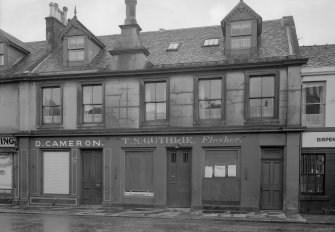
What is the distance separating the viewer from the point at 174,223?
14492 millimetres

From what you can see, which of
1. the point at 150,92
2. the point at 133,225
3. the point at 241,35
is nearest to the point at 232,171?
the point at 150,92

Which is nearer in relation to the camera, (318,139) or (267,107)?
(318,139)

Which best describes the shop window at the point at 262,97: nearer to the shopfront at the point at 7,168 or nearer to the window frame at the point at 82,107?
the window frame at the point at 82,107

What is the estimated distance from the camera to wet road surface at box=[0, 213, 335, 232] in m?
Result: 13.2

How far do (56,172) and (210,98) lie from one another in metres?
8.66

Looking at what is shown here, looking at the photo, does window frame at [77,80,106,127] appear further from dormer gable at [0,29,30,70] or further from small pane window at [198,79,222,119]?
dormer gable at [0,29,30,70]

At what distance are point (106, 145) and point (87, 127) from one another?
134 cm

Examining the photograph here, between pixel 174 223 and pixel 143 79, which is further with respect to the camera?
pixel 143 79

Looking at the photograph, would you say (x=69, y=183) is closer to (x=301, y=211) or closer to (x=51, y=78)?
(x=51, y=78)

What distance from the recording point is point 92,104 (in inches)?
753

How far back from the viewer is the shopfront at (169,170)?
17.0m

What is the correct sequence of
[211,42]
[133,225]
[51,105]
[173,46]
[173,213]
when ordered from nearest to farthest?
[133,225] < [173,213] < [51,105] < [211,42] < [173,46]

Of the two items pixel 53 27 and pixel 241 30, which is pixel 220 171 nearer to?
pixel 241 30

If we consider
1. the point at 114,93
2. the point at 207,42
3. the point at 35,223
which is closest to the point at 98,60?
the point at 114,93
